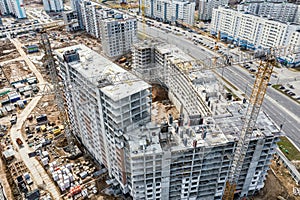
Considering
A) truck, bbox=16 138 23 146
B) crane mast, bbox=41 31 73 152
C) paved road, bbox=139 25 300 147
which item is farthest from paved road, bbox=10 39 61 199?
paved road, bbox=139 25 300 147

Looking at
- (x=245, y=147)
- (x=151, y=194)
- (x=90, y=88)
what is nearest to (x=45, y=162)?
(x=90, y=88)

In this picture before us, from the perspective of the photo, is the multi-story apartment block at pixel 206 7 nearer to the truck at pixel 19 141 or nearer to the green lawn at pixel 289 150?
the green lawn at pixel 289 150

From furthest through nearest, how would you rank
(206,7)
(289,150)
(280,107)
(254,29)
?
(206,7) → (254,29) → (280,107) → (289,150)

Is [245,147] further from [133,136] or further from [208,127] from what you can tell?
[133,136]

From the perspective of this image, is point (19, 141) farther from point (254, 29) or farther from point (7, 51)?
point (254, 29)

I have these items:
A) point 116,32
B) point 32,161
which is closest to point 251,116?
point 32,161

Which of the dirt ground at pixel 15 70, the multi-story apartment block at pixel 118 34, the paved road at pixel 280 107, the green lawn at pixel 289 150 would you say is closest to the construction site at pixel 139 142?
the green lawn at pixel 289 150
